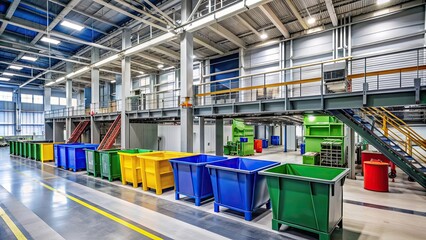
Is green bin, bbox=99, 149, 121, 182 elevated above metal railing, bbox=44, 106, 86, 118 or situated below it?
below

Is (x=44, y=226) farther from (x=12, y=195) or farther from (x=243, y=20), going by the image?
(x=243, y=20)

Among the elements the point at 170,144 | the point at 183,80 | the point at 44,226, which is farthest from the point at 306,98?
the point at 170,144

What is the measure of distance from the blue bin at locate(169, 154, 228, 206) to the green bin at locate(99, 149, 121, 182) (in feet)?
11.9

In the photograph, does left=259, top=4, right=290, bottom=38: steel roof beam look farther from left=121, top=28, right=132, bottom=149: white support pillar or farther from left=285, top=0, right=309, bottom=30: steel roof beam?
left=121, top=28, right=132, bottom=149: white support pillar

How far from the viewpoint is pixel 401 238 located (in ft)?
A: 13.3

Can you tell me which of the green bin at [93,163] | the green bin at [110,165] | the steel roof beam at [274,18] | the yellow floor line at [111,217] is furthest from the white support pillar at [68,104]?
the steel roof beam at [274,18]

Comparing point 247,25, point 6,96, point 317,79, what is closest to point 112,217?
point 317,79

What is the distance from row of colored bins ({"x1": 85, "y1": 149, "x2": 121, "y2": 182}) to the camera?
8516 mm

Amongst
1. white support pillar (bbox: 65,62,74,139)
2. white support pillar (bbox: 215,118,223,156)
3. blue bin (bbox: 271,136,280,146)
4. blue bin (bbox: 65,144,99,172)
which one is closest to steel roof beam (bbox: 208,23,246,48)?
white support pillar (bbox: 215,118,223,156)

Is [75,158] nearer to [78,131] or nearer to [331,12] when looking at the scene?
[78,131]

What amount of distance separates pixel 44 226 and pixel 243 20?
12.2 m

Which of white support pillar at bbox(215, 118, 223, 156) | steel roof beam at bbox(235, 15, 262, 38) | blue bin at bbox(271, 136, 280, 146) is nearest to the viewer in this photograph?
white support pillar at bbox(215, 118, 223, 156)

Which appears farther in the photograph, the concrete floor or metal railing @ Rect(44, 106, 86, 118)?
metal railing @ Rect(44, 106, 86, 118)

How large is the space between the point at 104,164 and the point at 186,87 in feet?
16.0
